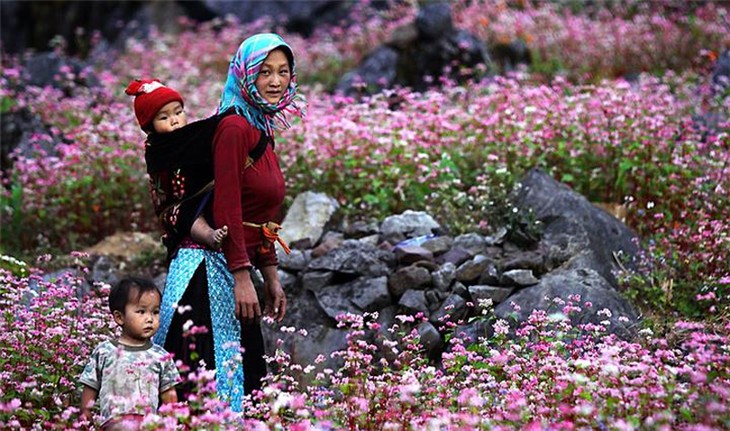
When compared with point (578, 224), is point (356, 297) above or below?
below

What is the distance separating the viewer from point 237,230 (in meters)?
4.20

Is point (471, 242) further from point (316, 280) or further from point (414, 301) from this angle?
point (316, 280)

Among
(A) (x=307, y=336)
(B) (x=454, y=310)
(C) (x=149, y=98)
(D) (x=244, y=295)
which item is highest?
(C) (x=149, y=98)

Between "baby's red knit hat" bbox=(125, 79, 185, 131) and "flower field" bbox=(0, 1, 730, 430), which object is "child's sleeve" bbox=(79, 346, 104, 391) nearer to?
"flower field" bbox=(0, 1, 730, 430)

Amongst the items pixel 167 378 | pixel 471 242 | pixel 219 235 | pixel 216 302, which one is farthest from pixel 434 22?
pixel 167 378

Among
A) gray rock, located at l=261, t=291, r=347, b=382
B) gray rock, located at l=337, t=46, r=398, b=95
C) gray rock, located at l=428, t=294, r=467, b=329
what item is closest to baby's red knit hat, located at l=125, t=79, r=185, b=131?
gray rock, located at l=261, t=291, r=347, b=382

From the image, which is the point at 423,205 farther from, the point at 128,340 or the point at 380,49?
the point at 380,49

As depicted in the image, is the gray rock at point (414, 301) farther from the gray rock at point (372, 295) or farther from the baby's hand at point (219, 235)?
the baby's hand at point (219, 235)

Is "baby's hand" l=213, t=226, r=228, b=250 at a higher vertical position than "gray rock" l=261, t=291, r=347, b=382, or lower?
higher

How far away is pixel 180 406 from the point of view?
3469mm

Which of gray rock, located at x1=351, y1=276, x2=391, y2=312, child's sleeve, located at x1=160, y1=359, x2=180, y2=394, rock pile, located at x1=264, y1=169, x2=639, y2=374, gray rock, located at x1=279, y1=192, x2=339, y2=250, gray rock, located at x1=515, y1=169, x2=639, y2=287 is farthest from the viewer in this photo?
gray rock, located at x1=279, y1=192, x2=339, y2=250

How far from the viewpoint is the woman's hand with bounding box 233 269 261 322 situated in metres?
4.23

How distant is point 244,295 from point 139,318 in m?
0.46

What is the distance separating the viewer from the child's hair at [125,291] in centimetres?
412
